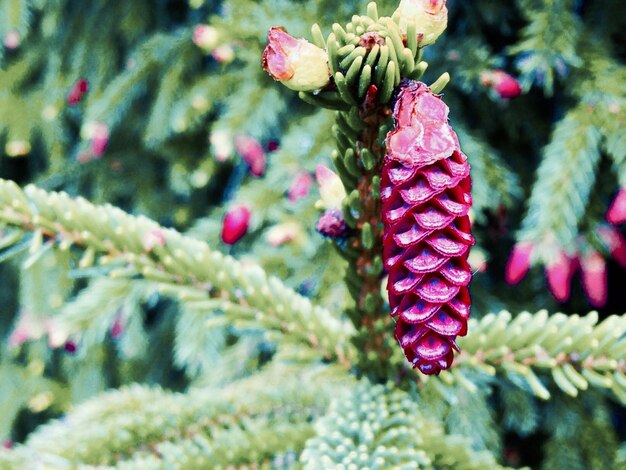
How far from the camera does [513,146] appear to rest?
4.17 ft

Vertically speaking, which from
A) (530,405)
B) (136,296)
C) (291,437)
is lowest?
(530,405)

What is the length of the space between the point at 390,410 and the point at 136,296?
781mm

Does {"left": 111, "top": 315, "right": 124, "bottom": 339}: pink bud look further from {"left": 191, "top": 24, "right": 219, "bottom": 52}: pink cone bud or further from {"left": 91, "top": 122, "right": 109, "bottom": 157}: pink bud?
{"left": 191, "top": 24, "right": 219, "bottom": 52}: pink cone bud

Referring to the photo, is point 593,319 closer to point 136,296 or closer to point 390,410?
point 390,410

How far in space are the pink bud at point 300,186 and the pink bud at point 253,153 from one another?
158 mm

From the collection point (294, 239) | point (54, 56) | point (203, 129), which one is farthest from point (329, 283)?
point (54, 56)

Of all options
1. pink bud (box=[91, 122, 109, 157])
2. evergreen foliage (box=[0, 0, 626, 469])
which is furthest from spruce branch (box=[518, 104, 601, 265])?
pink bud (box=[91, 122, 109, 157])

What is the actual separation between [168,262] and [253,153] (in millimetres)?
628

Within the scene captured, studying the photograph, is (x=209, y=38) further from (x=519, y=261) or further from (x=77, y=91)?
(x=519, y=261)

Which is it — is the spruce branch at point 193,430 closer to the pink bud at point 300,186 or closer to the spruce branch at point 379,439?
the spruce branch at point 379,439

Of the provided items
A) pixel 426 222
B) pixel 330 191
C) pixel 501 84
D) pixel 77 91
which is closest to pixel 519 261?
pixel 501 84

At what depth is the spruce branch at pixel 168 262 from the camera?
57cm

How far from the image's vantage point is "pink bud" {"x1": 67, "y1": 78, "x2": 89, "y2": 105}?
146cm

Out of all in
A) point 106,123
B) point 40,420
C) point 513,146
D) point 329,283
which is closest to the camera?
point 329,283
